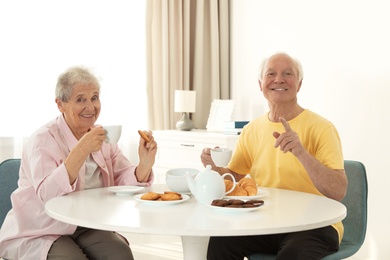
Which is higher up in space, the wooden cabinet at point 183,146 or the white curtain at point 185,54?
the white curtain at point 185,54

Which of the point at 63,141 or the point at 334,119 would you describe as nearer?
the point at 63,141

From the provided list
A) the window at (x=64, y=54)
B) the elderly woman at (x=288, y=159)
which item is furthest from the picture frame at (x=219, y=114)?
Result: the elderly woman at (x=288, y=159)

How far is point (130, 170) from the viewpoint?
8.85 ft

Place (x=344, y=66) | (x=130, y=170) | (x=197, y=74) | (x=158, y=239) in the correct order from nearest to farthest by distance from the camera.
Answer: (x=130, y=170)
(x=344, y=66)
(x=158, y=239)
(x=197, y=74)

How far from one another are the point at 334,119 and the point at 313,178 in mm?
1554

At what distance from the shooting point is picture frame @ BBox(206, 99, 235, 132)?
4.94 m

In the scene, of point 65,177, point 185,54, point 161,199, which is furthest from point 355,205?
point 185,54

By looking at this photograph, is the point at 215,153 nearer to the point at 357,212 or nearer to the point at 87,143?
the point at 87,143

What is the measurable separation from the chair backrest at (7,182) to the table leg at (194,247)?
81cm

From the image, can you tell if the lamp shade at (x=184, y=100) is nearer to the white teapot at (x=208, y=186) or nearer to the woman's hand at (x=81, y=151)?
the woman's hand at (x=81, y=151)

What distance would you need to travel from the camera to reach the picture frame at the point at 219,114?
16.2ft

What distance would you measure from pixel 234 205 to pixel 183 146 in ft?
8.75

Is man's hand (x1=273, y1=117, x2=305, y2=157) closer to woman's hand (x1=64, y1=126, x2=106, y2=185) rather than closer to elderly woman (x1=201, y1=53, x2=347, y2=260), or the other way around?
elderly woman (x1=201, y1=53, x2=347, y2=260)

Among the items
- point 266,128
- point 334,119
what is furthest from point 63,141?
point 334,119
